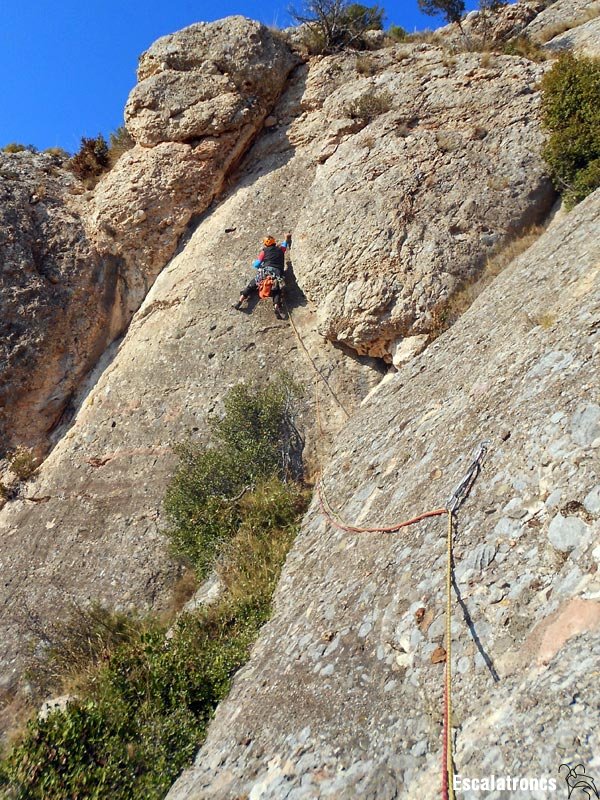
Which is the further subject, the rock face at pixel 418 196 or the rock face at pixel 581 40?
the rock face at pixel 581 40

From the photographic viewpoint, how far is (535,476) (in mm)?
4145

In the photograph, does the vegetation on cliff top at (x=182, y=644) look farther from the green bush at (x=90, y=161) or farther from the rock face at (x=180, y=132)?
the green bush at (x=90, y=161)

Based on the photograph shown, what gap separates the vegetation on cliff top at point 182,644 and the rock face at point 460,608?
1.20ft

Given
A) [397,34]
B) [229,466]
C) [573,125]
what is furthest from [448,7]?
[229,466]

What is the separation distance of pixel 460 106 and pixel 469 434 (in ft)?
28.5

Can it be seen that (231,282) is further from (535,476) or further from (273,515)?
(535,476)

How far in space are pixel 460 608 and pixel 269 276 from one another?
27.4ft

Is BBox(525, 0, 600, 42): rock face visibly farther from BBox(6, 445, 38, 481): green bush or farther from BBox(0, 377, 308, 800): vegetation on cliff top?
BBox(6, 445, 38, 481): green bush

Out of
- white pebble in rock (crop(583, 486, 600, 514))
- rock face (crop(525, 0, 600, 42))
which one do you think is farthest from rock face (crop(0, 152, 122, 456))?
rock face (crop(525, 0, 600, 42))

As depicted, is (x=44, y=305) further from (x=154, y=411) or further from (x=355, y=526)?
(x=355, y=526)

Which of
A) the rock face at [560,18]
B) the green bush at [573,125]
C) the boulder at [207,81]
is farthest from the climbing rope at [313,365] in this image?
the rock face at [560,18]

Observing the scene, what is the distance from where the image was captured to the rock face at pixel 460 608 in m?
2.99

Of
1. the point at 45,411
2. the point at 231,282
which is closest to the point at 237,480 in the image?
the point at 231,282

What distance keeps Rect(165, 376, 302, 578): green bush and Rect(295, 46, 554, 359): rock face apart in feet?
6.45
